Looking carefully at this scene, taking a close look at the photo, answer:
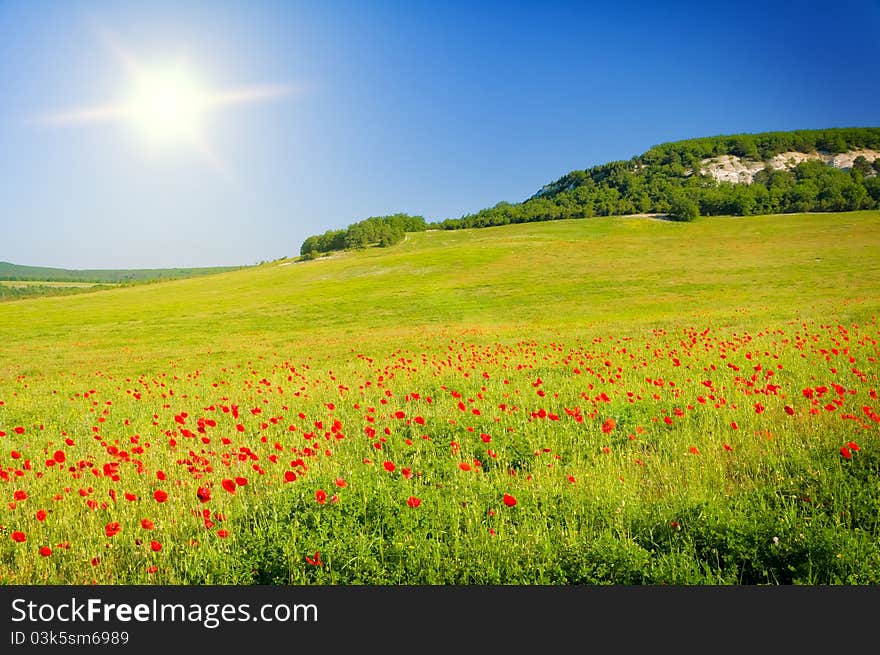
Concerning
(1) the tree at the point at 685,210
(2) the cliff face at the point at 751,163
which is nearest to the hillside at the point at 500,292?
(1) the tree at the point at 685,210

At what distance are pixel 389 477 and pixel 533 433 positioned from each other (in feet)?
7.00

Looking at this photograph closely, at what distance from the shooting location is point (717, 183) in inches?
4274

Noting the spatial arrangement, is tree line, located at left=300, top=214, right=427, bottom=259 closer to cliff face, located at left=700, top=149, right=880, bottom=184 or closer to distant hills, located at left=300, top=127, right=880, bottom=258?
distant hills, located at left=300, top=127, right=880, bottom=258

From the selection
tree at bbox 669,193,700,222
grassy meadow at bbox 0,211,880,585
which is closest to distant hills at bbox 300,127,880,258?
tree at bbox 669,193,700,222

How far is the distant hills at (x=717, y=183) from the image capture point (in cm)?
7938

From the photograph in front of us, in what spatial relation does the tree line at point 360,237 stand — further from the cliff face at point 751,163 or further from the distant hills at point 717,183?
the cliff face at point 751,163

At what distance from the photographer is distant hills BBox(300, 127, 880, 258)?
79.4 meters

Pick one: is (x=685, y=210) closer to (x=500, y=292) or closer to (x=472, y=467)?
(x=500, y=292)

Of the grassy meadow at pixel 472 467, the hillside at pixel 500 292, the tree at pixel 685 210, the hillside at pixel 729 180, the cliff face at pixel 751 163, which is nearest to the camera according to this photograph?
the grassy meadow at pixel 472 467

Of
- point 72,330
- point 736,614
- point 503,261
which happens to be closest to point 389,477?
point 736,614

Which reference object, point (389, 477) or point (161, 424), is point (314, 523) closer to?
point (389, 477)

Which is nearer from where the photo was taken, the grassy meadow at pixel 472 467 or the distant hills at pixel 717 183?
the grassy meadow at pixel 472 467

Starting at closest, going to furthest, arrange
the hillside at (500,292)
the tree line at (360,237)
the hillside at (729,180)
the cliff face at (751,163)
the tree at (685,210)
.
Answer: the hillside at (500,292) → the hillside at (729,180) → the tree at (685,210) → the tree line at (360,237) → the cliff face at (751,163)

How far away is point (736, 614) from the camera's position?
2.68 metres
